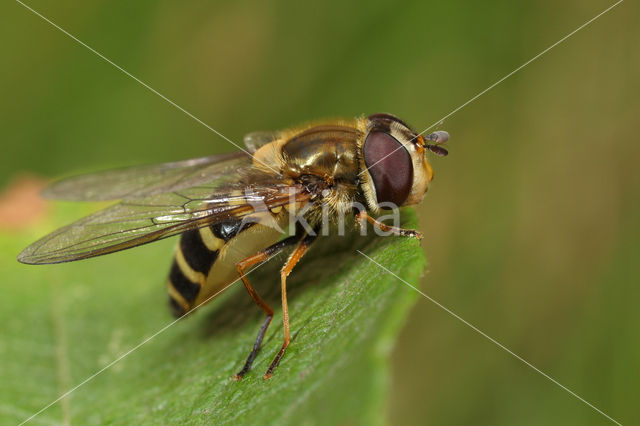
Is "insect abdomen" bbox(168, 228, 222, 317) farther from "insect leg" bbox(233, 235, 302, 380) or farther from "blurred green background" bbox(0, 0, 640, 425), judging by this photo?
"blurred green background" bbox(0, 0, 640, 425)

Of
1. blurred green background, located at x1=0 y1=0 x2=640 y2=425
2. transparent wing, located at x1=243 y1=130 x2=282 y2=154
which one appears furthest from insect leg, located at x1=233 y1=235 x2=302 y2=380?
blurred green background, located at x1=0 y1=0 x2=640 y2=425

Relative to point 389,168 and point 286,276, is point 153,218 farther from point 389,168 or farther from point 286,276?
point 389,168

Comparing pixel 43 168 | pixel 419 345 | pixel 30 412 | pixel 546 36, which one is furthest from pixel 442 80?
pixel 30 412

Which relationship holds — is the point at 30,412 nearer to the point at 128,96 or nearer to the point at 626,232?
the point at 128,96

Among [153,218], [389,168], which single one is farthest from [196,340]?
[389,168]

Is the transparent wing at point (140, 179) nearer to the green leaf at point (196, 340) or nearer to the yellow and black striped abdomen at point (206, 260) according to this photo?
the yellow and black striped abdomen at point (206, 260)

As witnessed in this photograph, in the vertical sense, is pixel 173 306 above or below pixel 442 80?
below
